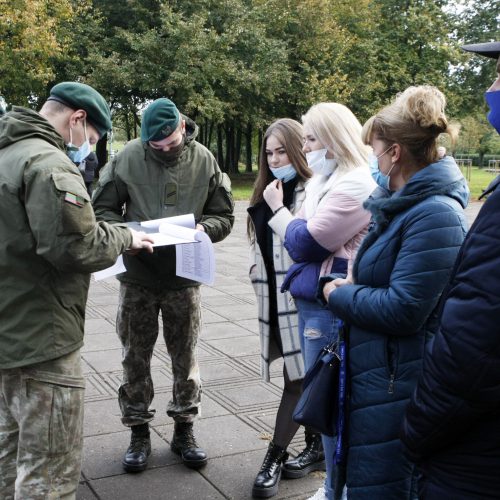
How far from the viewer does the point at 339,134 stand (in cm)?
340

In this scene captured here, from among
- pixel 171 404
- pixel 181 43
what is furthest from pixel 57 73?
pixel 171 404

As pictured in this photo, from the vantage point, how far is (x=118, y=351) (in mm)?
6090

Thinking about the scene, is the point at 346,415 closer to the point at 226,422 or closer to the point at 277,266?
the point at 277,266

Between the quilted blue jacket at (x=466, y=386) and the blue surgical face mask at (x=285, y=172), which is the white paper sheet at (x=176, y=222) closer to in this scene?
the blue surgical face mask at (x=285, y=172)

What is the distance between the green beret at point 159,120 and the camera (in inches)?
152

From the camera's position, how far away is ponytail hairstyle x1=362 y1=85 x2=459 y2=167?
2557mm

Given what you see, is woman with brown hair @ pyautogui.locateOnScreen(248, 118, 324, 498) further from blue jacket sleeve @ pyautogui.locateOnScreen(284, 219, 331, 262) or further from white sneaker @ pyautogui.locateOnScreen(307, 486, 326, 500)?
blue jacket sleeve @ pyautogui.locateOnScreen(284, 219, 331, 262)

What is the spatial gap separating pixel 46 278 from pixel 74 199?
0.37 meters

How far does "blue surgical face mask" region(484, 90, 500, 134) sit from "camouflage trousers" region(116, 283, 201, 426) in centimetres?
252

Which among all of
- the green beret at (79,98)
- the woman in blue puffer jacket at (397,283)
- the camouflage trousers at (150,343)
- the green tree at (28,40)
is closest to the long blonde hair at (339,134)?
the woman in blue puffer jacket at (397,283)

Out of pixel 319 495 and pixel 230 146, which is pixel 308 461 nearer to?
pixel 319 495

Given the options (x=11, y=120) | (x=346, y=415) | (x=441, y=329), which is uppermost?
(x=11, y=120)

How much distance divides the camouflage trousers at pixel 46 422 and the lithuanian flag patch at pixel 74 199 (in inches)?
26.5

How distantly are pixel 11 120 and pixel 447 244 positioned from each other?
1.82 m
